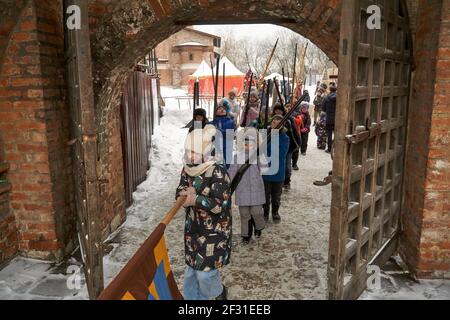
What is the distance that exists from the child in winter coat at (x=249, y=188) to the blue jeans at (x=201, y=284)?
1661mm

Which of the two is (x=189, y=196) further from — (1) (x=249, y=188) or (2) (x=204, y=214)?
(1) (x=249, y=188)

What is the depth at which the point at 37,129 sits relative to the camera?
385 centimetres

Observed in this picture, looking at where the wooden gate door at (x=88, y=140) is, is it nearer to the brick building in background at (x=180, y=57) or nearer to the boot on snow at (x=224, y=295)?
the boot on snow at (x=224, y=295)

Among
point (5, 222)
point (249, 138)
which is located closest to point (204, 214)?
point (249, 138)

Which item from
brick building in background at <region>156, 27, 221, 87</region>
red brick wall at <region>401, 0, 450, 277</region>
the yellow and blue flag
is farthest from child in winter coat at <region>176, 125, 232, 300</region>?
brick building in background at <region>156, 27, 221, 87</region>

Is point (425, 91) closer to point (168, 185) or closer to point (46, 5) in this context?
point (46, 5)

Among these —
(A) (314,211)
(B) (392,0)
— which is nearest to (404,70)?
(B) (392,0)

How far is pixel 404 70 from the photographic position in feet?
12.9

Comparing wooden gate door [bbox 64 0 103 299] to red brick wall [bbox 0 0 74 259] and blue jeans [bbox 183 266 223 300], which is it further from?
red brick wall [bbox 0 0 74 259]

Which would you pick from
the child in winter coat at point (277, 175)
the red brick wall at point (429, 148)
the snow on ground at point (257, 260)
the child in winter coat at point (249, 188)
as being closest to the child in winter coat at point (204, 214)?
the snow on ground at point (257, 260)

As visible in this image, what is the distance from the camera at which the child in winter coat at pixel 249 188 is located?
187 inches

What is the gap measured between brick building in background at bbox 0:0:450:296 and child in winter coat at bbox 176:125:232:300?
1.74m

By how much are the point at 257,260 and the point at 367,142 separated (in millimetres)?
1998
